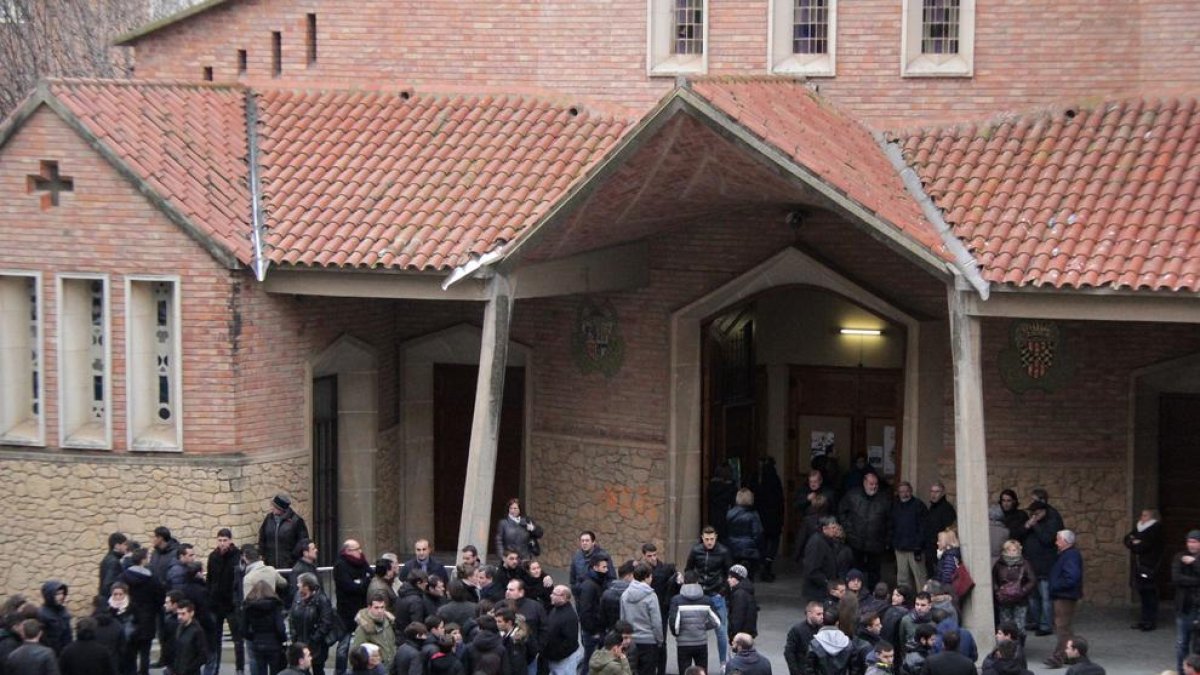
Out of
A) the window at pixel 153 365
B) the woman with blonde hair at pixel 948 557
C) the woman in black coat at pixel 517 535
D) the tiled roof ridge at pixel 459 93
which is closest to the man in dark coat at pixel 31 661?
the window at pixel 153 365

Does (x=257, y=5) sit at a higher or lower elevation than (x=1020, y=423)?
higher

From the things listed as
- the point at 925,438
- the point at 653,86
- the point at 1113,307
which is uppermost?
the point at 653,86

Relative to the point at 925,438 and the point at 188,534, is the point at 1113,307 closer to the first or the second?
the point at 925,438

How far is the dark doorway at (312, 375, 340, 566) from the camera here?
2478 cm

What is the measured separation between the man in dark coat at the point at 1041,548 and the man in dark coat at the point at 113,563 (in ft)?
28.1

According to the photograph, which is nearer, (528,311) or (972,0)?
(972,0)

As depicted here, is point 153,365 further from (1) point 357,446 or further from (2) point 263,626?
(2) point 263,626

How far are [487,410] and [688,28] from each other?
520 cm

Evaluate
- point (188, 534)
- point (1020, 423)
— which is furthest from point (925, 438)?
point (188, 534)

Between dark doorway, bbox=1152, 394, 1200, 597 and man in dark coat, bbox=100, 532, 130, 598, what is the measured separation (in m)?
10.7

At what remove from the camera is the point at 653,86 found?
2452 cm

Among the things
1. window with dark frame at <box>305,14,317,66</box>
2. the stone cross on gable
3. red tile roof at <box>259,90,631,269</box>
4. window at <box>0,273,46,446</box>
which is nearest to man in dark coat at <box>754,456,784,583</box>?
red tile roof at <box>259,90,631,269</box>

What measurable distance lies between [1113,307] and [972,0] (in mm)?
4552

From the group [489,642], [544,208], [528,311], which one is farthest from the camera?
A: [528,311]
